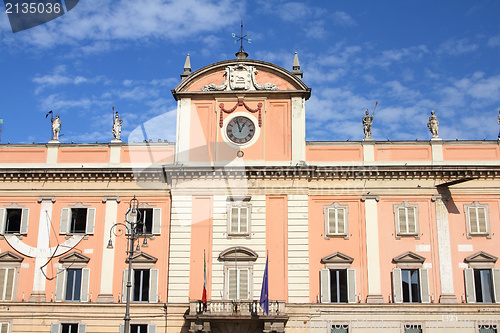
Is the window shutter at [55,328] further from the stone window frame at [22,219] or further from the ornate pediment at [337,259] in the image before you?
the ornate pediment at [337,259]

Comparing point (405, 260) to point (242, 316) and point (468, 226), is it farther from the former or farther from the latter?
point (242, 316)

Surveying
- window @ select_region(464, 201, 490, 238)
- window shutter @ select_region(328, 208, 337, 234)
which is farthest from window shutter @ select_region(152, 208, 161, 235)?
window @ select_region(464, 201, 490, 238)

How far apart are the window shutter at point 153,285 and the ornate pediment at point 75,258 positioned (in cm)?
345

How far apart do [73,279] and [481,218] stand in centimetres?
2143

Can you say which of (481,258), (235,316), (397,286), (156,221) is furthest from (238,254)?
(481,258)

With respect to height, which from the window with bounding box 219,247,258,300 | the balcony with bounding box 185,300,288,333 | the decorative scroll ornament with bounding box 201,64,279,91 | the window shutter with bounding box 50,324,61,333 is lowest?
the window shutter with bounding box 50,324,61,333

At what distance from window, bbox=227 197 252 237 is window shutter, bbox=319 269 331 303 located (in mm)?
4338

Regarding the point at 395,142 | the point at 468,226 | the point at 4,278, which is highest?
the point at 395,142

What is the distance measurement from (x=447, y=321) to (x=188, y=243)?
13.5m

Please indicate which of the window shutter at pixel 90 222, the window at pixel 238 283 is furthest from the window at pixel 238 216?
the window shutter at pixel 90 222

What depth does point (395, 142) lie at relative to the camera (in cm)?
3231

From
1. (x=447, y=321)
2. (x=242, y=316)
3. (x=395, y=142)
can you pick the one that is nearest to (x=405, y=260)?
(x=447, y=321)

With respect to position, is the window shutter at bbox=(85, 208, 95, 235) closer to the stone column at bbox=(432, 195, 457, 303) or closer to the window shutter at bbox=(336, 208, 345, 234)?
the window shutter at bbox=(336, 208, 345, 234)

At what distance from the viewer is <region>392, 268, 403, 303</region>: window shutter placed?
29.8m
